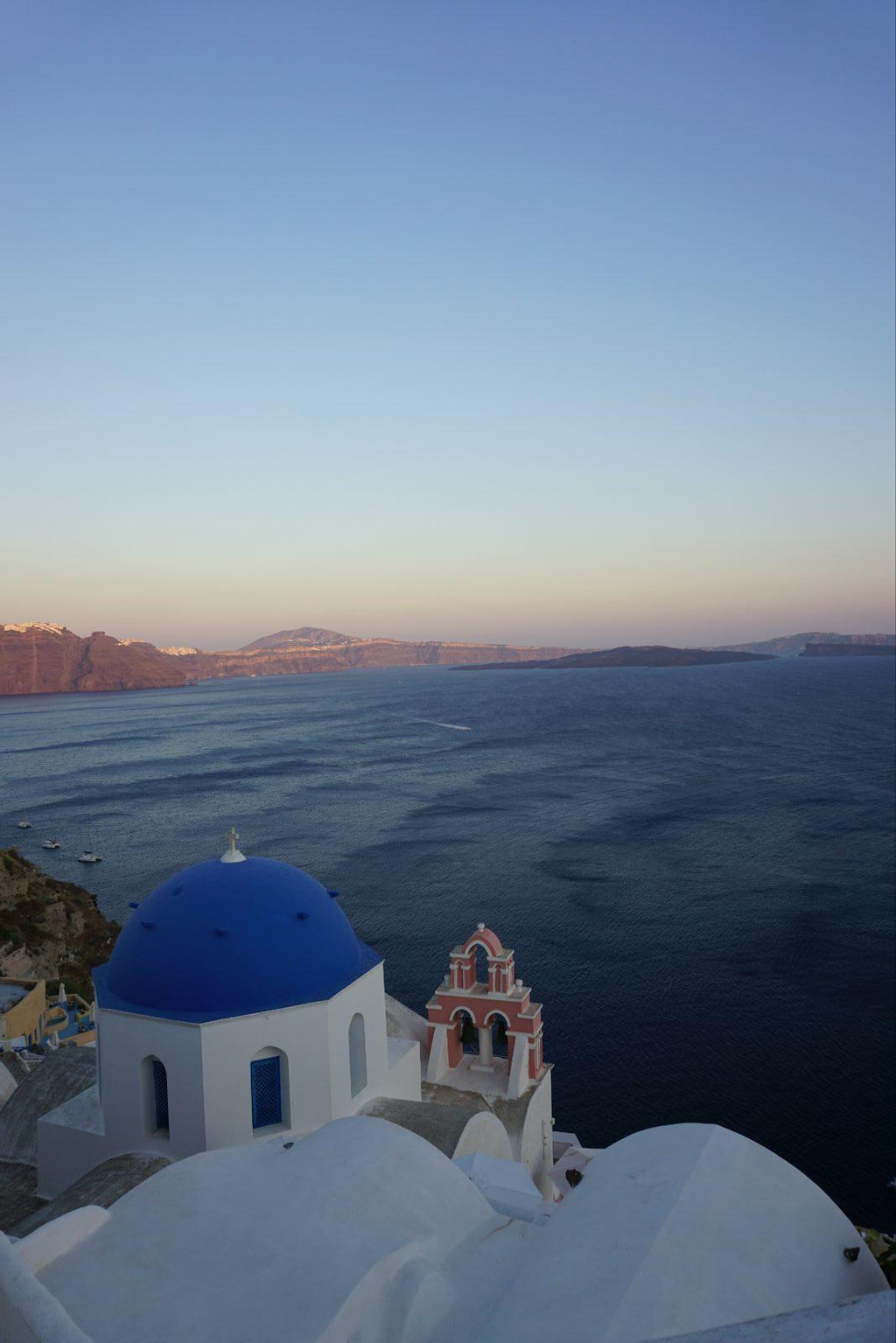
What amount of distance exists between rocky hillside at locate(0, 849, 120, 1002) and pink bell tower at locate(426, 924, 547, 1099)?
17.4 m

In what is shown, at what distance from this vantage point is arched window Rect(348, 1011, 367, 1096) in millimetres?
10547

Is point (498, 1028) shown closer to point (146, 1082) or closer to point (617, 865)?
point (146, 1082)

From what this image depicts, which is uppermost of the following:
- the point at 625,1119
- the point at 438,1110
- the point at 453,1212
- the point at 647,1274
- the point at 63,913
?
the point at 647,1274

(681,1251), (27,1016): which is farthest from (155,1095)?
(27,1016)

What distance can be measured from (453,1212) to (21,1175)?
22.9ft

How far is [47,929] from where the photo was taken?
105 feet

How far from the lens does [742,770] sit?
210ft

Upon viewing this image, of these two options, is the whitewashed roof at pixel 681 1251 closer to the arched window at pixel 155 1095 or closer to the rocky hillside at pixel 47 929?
the arched window at pixel 155 1095

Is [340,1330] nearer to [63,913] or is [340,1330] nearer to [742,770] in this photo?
[63,913]

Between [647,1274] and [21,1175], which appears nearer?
[647,1274]

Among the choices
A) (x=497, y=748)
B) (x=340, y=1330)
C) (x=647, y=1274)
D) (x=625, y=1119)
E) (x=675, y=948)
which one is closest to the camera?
(x=647, y=1274)

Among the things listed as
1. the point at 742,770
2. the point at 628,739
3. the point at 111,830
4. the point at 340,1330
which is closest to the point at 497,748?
the point at 628,739

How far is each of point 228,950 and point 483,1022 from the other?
641 centimetres

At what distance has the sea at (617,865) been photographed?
75.8ft
